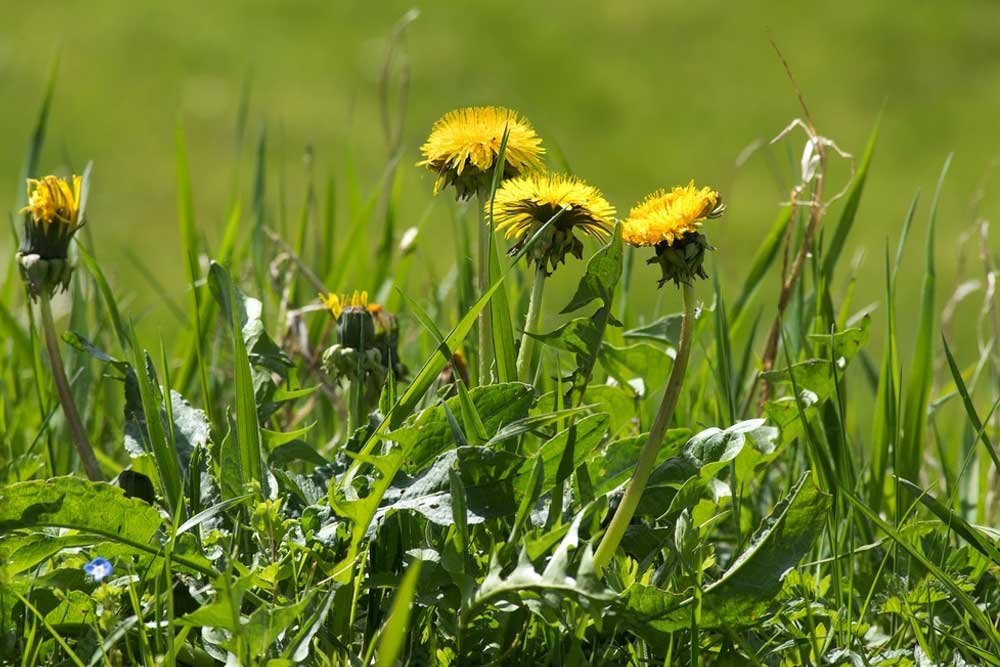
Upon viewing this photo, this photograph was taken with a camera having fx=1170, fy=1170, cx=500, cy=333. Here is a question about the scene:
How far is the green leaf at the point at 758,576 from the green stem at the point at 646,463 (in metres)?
0.06

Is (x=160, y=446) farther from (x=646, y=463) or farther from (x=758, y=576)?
(x=758, y=576)

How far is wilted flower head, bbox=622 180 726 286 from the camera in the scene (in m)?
1.02

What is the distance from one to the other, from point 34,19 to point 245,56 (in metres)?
1.50

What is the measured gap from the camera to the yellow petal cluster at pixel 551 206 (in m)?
1.10

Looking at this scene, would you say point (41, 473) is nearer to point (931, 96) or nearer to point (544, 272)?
point (544, 272)

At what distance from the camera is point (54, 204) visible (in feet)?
4.11

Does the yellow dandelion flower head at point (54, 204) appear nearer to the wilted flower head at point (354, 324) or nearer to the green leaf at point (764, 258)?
the wilted flower head at point (354, 324)

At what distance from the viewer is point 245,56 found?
24.2ft

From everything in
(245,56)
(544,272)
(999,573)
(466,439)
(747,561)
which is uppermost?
(245,56)

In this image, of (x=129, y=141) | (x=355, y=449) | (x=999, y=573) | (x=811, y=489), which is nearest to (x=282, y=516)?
(x=355, y=449)

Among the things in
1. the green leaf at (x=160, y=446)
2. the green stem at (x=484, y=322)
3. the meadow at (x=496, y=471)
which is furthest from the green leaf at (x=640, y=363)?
the green leaf at (x=160, y=446)

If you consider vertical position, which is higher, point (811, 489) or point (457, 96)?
point (457, 96)

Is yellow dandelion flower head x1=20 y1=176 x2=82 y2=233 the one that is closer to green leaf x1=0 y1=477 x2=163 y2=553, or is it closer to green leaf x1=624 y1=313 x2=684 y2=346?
green leaf x1=0 y1=477 x2=163 y2=553

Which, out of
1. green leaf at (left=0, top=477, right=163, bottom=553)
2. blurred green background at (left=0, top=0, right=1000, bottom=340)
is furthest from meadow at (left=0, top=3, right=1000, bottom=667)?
blurred green background at (left=0, top=0, right=1000, bottom=340)
